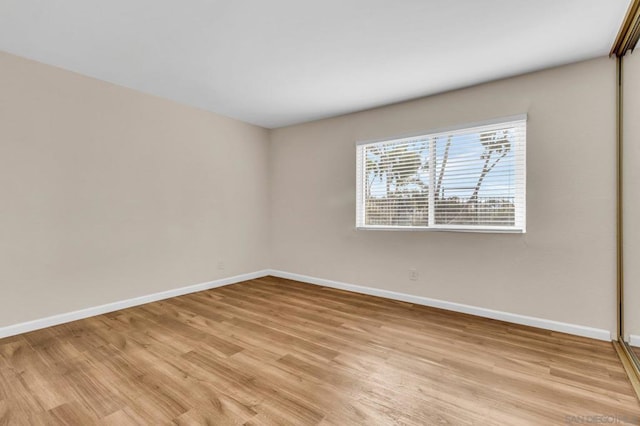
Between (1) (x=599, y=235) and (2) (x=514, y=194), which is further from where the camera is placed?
(2) (x=514, y=194)

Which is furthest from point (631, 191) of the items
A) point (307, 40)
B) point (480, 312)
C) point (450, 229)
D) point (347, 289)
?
point (347, 289)

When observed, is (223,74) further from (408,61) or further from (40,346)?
(40,346)

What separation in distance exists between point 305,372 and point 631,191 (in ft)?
9.76

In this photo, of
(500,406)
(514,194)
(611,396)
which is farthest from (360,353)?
(514,194)

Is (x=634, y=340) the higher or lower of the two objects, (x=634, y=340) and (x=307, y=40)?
the lower

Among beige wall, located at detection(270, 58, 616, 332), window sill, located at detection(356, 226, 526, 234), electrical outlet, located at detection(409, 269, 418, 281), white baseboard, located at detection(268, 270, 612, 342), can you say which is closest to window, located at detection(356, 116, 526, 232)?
window sill, located at detection(356, 226, 526, 234)

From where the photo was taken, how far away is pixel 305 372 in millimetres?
2107

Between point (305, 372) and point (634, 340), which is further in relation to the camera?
point (634, 340)

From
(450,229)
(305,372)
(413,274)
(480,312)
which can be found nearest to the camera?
(305,372)

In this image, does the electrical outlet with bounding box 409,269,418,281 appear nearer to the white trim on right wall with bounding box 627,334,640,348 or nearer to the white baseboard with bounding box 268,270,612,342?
the white baseboard with bounding box 268,270,612,342

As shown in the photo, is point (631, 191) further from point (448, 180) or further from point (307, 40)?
point (307, 40)

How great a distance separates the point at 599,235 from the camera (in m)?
2.64

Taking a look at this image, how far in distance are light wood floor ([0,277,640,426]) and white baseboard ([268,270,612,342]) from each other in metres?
0.11

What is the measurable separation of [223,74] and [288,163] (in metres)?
2.07
